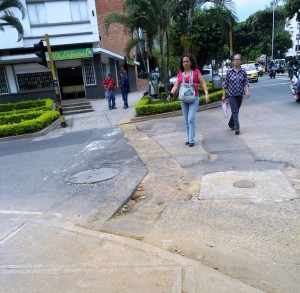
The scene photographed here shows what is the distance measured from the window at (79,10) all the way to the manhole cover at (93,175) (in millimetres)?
16207

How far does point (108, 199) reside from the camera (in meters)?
4.91

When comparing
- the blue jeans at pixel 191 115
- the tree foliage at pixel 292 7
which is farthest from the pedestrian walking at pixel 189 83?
the tree foliage at pixel 292 7

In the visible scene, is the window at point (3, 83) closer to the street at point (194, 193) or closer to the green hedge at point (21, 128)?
the green hedge at point (21, 128)

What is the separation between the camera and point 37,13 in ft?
64.7

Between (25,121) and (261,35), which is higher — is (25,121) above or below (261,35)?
below

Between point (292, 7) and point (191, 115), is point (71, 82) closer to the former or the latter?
point (191, 115)

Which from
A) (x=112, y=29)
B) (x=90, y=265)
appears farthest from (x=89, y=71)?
(x=90, y=265)

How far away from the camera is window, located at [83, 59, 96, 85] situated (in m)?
21.3

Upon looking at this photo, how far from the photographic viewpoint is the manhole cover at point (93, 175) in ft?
19.2

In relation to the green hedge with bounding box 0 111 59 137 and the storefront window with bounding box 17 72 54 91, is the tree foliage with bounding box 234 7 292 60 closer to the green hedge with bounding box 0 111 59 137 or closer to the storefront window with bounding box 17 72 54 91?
the storefront window with bounding box 17 72 54 91

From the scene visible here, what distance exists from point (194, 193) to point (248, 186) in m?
0.72

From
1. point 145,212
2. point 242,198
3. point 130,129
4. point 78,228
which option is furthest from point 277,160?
point 130,129

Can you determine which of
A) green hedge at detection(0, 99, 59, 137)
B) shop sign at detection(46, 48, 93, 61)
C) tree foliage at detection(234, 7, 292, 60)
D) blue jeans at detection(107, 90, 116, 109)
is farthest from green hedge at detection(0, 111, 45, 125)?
tree foliage at detection(234, 7, 292, 60)

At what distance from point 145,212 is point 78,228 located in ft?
2.78
